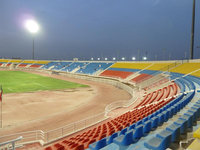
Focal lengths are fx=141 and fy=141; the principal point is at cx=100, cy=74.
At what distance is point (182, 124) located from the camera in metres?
4.92

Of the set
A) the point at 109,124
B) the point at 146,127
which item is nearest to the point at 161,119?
the point at 146,127

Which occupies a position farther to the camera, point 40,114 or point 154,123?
point 40,114

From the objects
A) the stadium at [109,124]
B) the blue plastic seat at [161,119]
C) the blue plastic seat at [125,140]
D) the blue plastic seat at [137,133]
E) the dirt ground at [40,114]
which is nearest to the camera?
the blue plastic seat at [125,140]

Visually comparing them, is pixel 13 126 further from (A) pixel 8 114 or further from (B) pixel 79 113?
(B) pixel 79 113

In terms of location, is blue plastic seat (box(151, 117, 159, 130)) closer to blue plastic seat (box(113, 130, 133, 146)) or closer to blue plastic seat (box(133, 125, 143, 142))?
blue plastic seat (box(133, 125, 143, 142))

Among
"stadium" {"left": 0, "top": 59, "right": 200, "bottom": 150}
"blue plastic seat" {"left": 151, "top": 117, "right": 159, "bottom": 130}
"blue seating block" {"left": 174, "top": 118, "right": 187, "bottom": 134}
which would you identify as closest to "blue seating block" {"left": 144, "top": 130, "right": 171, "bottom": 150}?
"stadium" {"left": 0, "top": 59, "right": 200, "bottom": 150}

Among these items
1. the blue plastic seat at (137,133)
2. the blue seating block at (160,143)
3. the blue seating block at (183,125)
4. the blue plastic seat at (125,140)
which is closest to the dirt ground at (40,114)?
the blue plastic seat at (137,133)

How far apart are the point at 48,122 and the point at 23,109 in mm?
5803

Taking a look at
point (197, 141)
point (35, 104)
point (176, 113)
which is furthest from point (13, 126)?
point (197, 141)

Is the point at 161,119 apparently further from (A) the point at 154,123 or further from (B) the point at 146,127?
(B) the point at 146,127

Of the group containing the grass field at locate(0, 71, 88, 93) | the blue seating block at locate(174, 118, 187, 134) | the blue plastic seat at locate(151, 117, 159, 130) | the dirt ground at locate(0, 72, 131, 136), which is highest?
the blue seating block at locate(174, 118, 187, 134)

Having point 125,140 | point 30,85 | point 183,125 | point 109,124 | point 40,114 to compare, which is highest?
point 183,125

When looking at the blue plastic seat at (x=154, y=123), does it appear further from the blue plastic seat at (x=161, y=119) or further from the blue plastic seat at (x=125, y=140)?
the blue plastic seat at (x=125, y=140)

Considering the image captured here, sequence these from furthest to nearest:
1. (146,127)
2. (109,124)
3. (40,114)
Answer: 1. (40,114)
2. (109,124)
3. (146,127)
